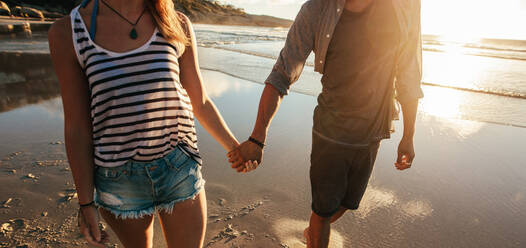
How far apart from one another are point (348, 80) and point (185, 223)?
51.8 inches

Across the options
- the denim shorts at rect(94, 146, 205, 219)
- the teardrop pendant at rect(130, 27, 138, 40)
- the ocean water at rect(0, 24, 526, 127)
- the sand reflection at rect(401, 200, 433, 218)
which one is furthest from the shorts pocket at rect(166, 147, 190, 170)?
the ocean water at rect(0, 24, 526, 127)

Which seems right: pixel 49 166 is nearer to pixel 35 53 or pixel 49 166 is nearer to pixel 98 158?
pixel 98 158

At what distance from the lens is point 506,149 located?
13.9ft

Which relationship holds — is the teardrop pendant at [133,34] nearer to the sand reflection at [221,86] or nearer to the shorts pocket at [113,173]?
the shorts pocket at [113,173]

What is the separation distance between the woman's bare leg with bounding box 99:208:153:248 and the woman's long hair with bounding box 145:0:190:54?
0.88m

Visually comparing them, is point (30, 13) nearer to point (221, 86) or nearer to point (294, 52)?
point (221, 86)

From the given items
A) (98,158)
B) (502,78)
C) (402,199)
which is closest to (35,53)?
(98,158)

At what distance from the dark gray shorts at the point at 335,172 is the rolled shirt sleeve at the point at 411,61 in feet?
1.42

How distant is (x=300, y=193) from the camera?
10.6 feet

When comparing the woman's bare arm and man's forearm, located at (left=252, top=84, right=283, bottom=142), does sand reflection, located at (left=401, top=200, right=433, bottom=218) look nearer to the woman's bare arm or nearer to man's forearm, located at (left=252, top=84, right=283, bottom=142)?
man's forearm, located at (left=252, top=84, right=283, bottom=142)

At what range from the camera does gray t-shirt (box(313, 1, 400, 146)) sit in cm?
173

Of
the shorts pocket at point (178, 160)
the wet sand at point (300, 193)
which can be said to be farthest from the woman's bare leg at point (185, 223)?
the wet sand at point (300, 193)

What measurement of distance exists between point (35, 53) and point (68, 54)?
12160 mm

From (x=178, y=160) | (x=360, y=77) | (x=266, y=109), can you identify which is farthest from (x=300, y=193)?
(x=178, y=160)
